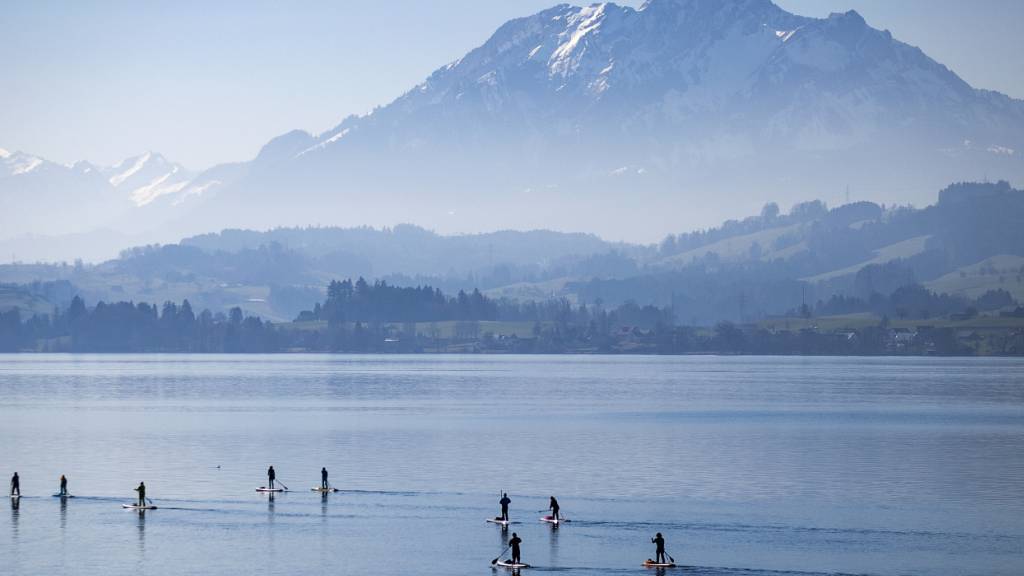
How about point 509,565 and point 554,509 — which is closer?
point 509,565

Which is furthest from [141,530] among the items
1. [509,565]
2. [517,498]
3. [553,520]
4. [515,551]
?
[517,498]

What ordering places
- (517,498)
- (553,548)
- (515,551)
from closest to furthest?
(515,551)
(553,548)
(517,498)

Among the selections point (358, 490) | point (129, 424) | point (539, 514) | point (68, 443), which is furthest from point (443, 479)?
point (129, 424)

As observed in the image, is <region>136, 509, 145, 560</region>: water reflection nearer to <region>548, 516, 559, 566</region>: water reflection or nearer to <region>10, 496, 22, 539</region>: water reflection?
<region>10, 496, 22, 539</region>: water reflection

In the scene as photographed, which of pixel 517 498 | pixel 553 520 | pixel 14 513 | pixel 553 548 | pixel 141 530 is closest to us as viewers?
pixel 553 548

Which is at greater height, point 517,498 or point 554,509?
point 554,509

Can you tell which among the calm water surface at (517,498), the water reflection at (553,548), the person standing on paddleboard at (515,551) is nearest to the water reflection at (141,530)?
the calm water surface at (517,498)

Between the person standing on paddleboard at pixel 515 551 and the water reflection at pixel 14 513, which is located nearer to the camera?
the person standing on paddleboard at pixel 515 551

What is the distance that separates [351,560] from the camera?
3337 inches

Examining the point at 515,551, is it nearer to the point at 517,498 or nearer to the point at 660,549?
the point at 660,549

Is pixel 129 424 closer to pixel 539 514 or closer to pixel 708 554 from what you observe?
pixel 539 514

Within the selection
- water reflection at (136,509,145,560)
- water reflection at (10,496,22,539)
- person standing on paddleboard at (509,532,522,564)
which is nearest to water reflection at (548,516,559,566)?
person standing on paddleboard at (509,532,522,564)

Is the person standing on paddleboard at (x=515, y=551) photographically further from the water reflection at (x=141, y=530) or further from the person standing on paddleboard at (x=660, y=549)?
the water reflection at (x=141, y=530)

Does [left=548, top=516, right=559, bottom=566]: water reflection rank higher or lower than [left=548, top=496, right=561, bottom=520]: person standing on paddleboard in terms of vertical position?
lower
